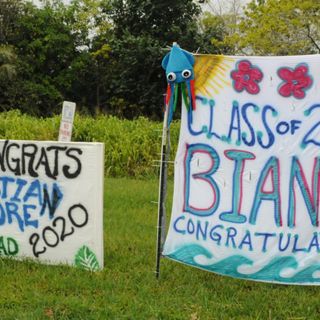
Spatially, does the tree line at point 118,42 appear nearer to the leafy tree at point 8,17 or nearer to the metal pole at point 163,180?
the leafy tree at point 8,17

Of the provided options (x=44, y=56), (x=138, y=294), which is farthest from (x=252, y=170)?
(x=44, y=56)

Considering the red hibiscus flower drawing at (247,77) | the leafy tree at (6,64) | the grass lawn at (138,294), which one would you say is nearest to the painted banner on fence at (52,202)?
the grass lawn at (138,294)

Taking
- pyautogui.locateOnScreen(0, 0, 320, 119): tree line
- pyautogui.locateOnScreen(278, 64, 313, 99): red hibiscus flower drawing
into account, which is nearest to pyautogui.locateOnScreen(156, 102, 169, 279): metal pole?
pyautogui.locateOnScreen(278, 64, 313, 99): red hibiscus flower drawing

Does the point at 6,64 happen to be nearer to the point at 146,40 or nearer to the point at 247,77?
the point at 146,40

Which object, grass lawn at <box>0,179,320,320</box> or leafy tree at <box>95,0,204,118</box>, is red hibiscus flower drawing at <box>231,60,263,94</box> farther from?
leafy tree at <box>95,0,204,118</box>

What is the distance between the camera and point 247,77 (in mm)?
4398

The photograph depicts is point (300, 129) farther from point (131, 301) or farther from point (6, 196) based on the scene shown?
point (6, 196)

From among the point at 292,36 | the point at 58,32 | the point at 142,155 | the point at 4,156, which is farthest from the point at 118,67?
the point at 4,156

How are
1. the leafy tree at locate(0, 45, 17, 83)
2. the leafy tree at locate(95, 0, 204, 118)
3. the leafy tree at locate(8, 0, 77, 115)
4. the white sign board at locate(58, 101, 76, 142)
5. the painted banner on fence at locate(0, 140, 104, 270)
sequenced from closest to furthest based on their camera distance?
the painted banner on fence at locate(0, 140, 104, 270) → the white sign board at locate(58, 101, 76, 142) → the leafy tree at locate(95, 0, 204, 118) → the leafy tree at locate(0, 45, 17, 83) → the leafy tree at locate(8, 0, 77, 115)

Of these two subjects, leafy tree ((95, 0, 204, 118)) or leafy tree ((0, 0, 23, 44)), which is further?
leafy tree ((0, 0, 23, 44))

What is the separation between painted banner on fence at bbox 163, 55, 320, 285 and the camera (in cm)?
429

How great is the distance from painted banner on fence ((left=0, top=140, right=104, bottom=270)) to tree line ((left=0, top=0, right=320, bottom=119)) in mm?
14588

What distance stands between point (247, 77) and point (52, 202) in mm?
2153

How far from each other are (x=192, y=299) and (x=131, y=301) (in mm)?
488
